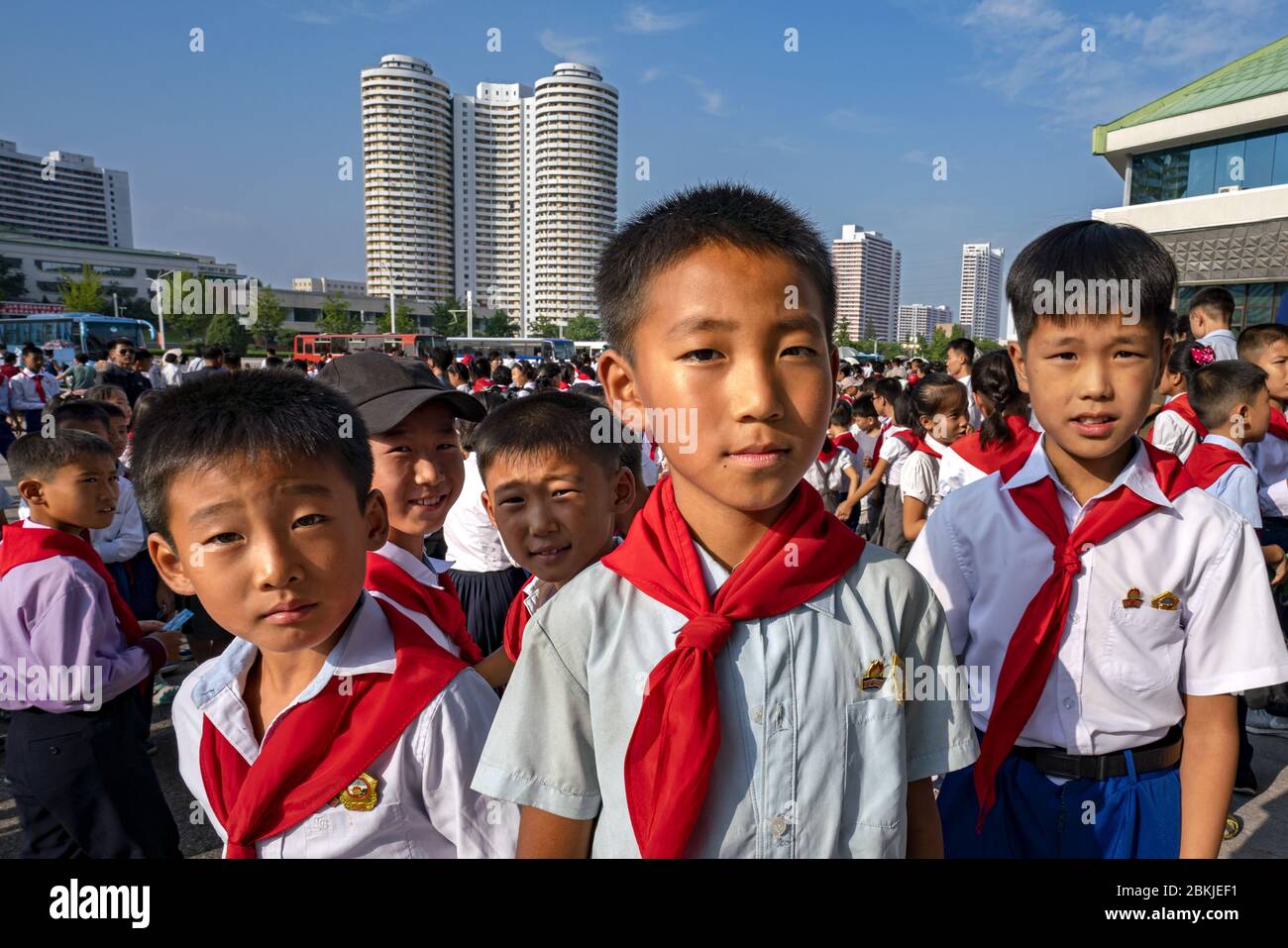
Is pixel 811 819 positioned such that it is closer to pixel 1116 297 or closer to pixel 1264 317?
pixel 1116 297

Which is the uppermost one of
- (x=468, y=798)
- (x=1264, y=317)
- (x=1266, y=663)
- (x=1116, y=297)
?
(x=1264, y=317)

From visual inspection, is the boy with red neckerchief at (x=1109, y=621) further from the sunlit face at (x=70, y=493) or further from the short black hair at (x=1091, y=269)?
the sunlit face at (x=70, y=493)

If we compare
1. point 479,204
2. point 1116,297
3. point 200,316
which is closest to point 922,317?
point 479,204

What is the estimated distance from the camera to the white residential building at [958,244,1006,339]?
78.3m

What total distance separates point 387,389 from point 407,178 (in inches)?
2701

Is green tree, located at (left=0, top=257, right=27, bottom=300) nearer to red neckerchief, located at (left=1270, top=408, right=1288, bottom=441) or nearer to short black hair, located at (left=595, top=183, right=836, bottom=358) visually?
short black hair, located at (left=595, top=183, right=836, bottom=358)

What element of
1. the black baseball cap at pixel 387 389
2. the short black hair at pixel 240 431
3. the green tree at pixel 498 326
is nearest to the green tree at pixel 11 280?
the green tree at pixel 498 326

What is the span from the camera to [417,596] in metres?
1.75

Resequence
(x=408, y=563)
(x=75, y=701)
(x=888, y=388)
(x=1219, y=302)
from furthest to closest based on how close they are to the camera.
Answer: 1. (x=888, y=388)
2. (x=1219, y=302)
3. (x=75, y=701)
4. (x=408, y=563)

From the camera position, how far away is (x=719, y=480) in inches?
41.7

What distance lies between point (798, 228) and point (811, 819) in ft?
2.77

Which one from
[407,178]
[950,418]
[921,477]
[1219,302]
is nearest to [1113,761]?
[921,477]

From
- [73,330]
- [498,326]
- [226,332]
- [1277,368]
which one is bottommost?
[1277,368]

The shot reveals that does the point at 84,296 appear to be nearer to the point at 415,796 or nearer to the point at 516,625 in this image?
the point at 516,625
